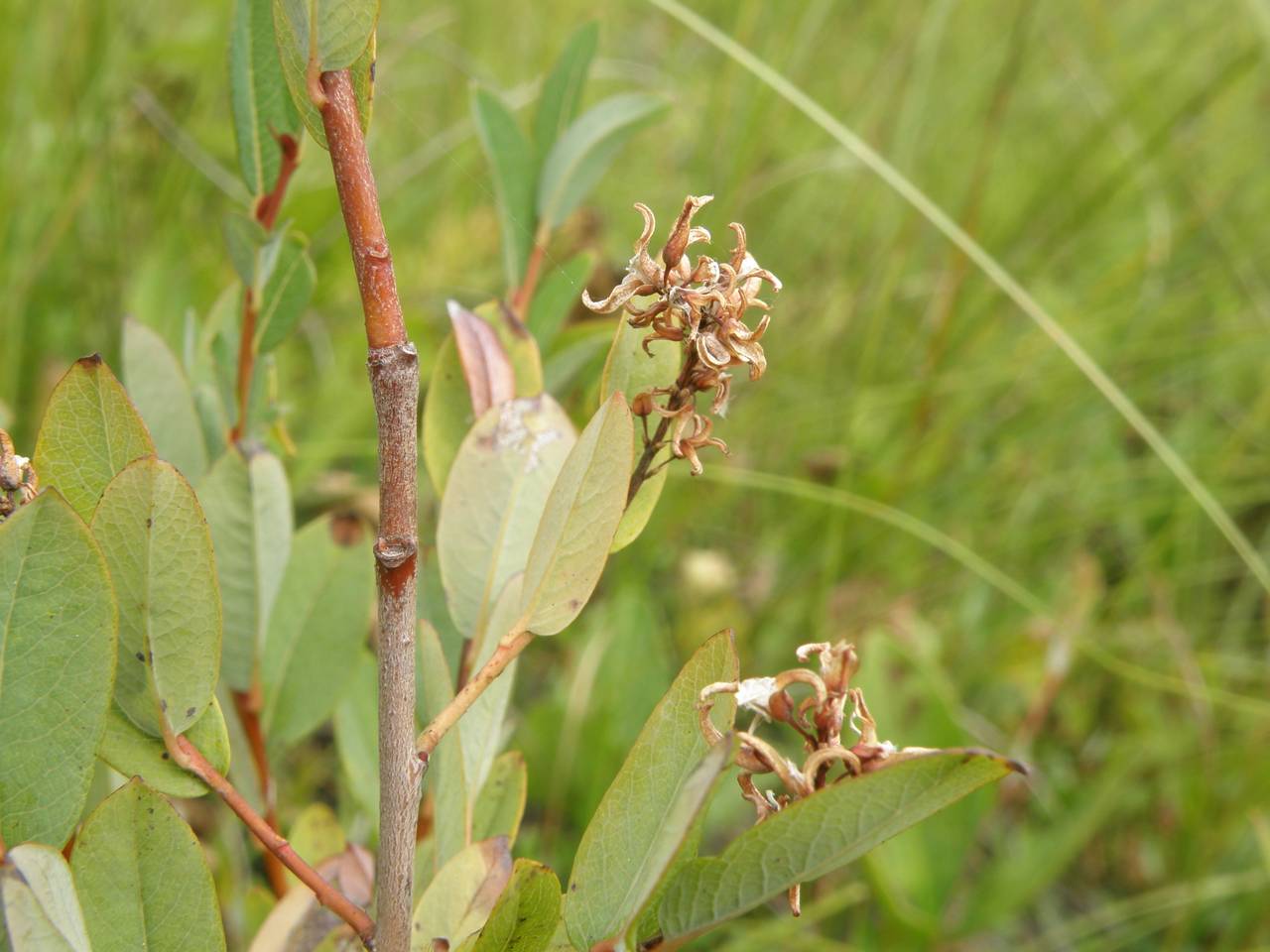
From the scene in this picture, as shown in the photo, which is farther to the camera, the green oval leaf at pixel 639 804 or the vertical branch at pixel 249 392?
the vertical branch at pixel 249 392

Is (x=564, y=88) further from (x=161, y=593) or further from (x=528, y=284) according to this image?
(x=161, y=593)

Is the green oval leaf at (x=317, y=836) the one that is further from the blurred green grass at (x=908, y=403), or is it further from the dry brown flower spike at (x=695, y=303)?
the blurred green grass at (x=908, y=403)

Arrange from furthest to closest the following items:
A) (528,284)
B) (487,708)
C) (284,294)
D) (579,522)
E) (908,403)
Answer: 1. (908,403)
2. (528,284)
3. (284,294)
4. (487,708)
5. (579,522)

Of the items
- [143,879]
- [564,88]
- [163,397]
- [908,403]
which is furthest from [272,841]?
[908,403]

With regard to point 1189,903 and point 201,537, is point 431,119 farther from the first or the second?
point 201,537

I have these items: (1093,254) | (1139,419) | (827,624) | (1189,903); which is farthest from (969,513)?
(1093,254)

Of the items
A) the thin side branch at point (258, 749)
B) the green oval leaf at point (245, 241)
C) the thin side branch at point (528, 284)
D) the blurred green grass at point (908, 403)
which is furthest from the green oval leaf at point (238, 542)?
the blurred green grass at point (908, 403)
